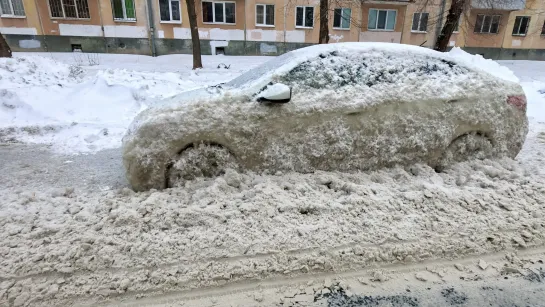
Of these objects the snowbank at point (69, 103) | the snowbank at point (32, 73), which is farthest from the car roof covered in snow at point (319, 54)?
the snowbank at point (32, 73)

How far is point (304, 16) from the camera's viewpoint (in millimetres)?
22109

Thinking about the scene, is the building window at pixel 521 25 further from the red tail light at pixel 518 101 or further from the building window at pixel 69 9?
the building window at pixel 69 9

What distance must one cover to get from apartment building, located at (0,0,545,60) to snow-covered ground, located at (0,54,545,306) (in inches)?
679

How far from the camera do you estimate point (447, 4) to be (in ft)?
75.2

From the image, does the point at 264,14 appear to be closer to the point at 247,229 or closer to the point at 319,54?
the point at 319,54

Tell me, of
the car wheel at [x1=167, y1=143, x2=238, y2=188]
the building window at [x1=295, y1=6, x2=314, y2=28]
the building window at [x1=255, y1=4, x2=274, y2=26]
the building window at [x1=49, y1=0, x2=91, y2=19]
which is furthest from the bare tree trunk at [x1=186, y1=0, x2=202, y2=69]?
the car wheel at [x1=167, y1=143, x2=238, y2=188]

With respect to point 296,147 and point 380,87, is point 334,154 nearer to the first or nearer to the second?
point 296,147

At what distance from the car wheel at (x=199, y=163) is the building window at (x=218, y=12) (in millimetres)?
19718

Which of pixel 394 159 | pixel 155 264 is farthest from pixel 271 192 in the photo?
pixel 394 159

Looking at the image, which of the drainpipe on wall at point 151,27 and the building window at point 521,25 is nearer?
the drainpipe on wall at point 151,27

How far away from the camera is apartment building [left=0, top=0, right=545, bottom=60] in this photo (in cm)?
1983

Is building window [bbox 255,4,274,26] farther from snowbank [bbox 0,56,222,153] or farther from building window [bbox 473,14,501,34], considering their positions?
building window [bbox 473,14,501,34]

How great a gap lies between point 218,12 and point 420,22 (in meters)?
13.9

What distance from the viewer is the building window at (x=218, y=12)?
2116 cm
